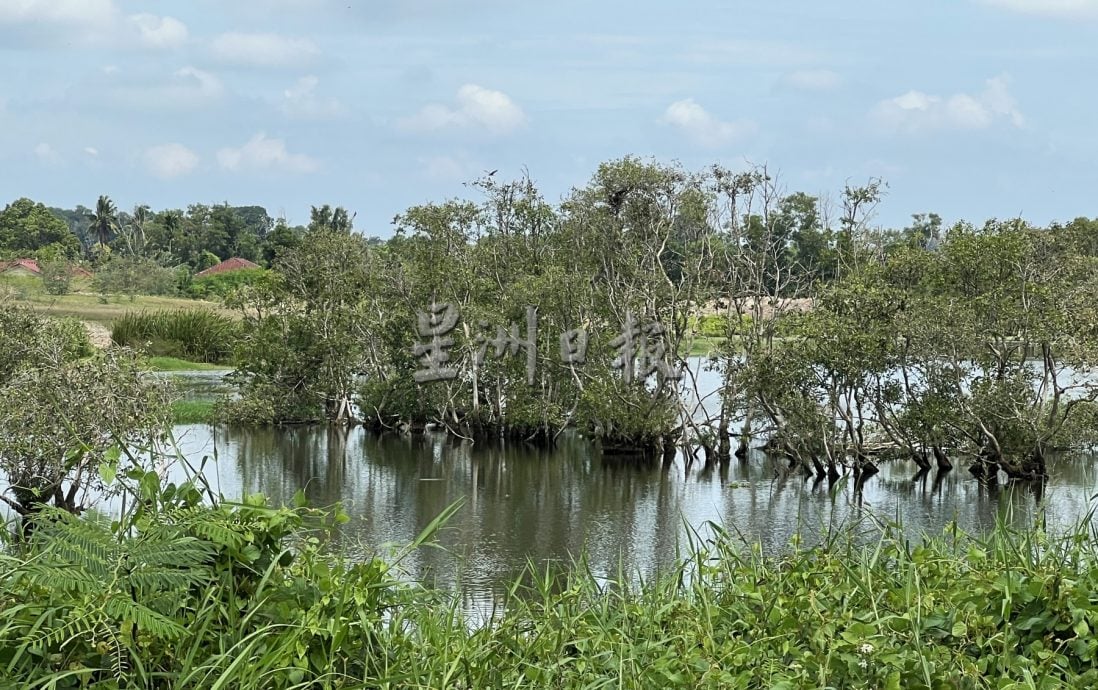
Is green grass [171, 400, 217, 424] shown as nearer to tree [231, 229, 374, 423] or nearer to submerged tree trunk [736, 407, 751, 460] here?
tree [231, 229, 374, 423]

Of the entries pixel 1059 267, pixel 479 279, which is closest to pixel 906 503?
pixel 1059 267

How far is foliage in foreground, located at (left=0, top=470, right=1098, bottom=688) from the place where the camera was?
3891mm

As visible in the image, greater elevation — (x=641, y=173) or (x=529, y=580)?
(x=641, y=173)

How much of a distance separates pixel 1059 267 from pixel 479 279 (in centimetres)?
1396

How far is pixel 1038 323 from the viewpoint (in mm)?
21266

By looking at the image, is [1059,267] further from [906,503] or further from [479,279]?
[479,279]

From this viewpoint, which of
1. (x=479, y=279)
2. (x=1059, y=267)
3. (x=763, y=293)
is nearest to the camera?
(x=1059, y=267)

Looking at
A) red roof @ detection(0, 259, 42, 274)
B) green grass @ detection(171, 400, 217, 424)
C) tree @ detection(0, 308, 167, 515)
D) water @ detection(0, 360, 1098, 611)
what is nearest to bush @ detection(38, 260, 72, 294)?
red roof @ detection(0, 259, 42, 274)

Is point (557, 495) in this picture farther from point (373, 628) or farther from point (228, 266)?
point (228, 266)

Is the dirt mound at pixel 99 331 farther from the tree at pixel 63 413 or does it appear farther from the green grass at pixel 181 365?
the tree at pixel 63 413

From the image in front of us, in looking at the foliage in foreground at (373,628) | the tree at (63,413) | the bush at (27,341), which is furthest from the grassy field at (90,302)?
the foliage in foreground at (373,628)

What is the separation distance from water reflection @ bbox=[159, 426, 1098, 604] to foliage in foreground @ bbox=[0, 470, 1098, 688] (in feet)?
28.2

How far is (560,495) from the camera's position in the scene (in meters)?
22.1

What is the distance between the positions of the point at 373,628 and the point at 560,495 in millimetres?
17927
